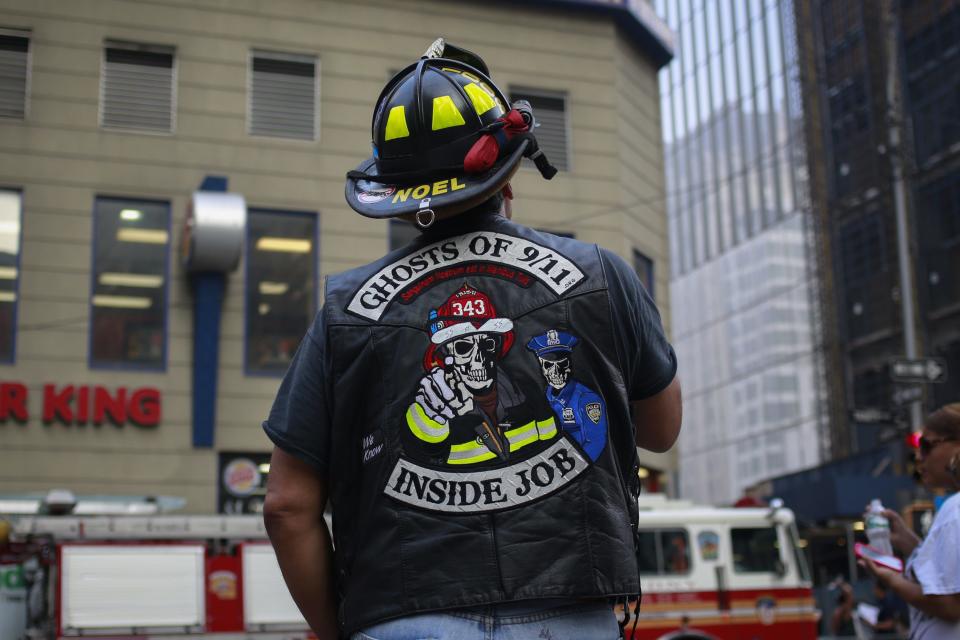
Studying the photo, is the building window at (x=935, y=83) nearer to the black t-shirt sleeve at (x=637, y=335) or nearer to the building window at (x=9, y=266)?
the building window at (x=9, y=266)

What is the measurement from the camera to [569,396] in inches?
94.3

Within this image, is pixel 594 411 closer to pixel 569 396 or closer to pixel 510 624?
pixel 569 396

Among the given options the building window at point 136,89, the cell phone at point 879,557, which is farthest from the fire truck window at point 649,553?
the cell phone at point 879,557

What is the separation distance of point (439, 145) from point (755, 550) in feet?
51.2

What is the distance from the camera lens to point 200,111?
1964 cm

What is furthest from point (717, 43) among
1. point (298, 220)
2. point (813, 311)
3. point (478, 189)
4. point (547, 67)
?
point (478, 189)

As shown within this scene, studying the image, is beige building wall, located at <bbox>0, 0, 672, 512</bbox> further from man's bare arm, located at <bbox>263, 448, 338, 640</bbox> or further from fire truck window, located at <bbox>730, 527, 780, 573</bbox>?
man's bare arm, located at <bbox>263, 448, 338, 640</bbox>

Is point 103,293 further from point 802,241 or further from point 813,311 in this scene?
point 802,241

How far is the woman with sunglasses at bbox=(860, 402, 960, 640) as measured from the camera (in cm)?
444

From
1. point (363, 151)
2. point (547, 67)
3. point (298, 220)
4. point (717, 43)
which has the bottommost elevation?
point (298, 220)

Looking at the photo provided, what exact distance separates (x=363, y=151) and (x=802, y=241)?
37006 mm

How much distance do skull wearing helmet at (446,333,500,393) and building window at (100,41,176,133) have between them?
18.1 meters

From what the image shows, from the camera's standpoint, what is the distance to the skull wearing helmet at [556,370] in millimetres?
2395

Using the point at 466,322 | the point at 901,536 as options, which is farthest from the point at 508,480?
the point at 901,536
